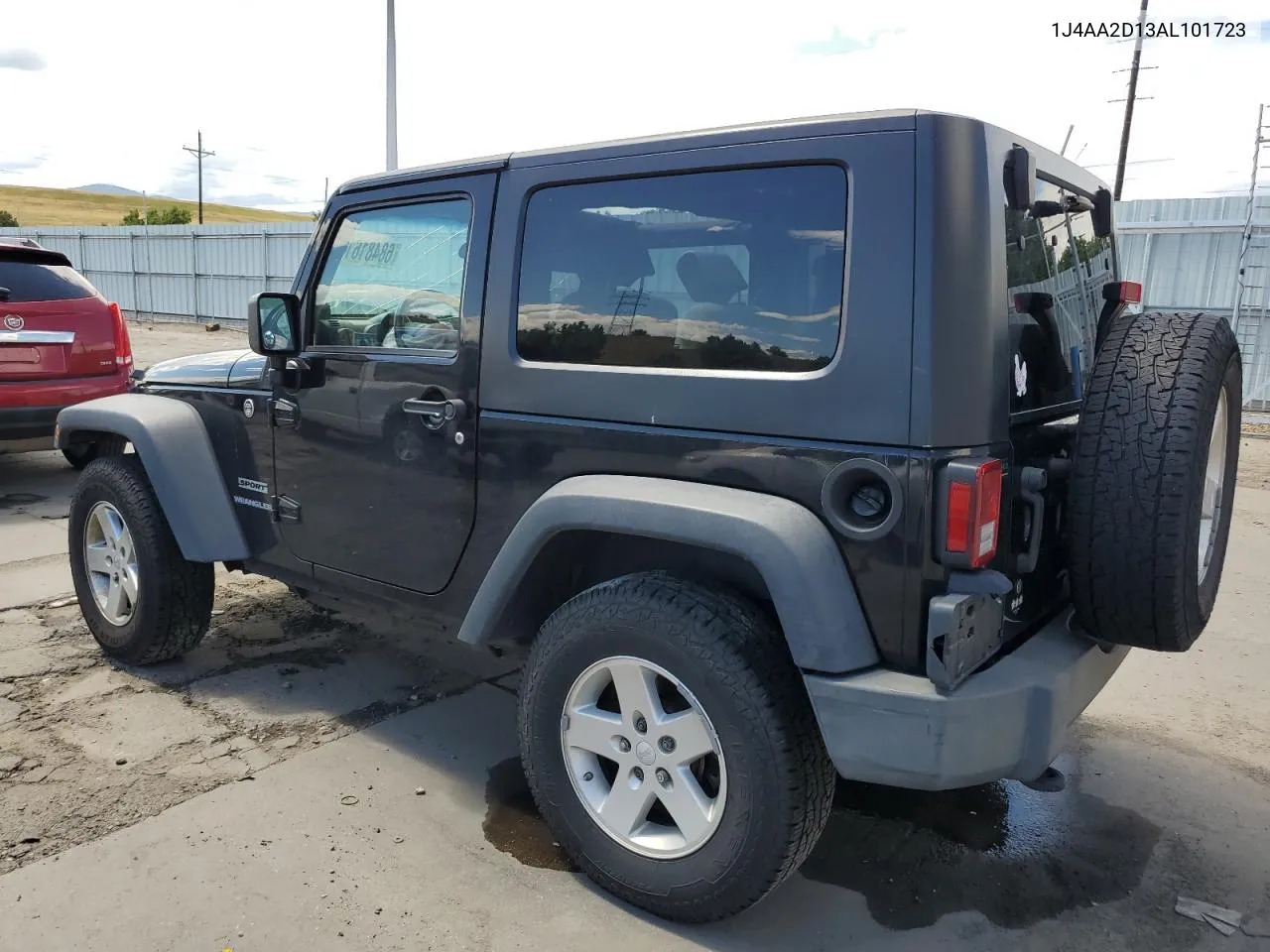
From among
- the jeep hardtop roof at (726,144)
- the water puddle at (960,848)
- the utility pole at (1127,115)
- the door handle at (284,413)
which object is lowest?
the water puddle at (960,848)

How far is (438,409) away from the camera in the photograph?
2926 millimetres

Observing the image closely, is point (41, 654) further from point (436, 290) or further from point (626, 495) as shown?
point (626, 495)

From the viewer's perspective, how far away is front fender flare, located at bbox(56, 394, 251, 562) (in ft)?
12.0

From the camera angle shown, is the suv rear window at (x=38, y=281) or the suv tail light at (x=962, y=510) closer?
the suv tail light at (x=962, y=510)

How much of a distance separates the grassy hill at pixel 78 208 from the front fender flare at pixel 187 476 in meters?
80.4

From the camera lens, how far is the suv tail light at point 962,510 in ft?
6.73

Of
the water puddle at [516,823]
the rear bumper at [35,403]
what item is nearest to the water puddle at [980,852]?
the water puddle at [516,823]

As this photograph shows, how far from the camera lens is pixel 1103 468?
2258mm

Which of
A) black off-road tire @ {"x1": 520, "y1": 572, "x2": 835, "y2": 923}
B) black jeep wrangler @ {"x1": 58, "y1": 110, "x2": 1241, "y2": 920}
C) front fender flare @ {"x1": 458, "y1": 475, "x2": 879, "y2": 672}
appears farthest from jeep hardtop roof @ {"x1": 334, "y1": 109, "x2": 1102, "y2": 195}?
black off-road tire @ {"x1": 520, "y1": 572, "x2": 835, "y2": 923}

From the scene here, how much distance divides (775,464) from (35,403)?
6211mm

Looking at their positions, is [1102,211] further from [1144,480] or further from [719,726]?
[719,726]

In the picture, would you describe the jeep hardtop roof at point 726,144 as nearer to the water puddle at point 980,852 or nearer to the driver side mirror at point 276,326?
the driver side mirror at point 276,326

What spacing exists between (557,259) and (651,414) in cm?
58

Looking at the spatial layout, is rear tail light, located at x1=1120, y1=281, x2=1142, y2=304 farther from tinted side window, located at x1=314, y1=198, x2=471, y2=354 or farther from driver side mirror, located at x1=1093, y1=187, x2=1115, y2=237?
tinted side window, located at x1=314, y1=198, x2=471, y2=354
